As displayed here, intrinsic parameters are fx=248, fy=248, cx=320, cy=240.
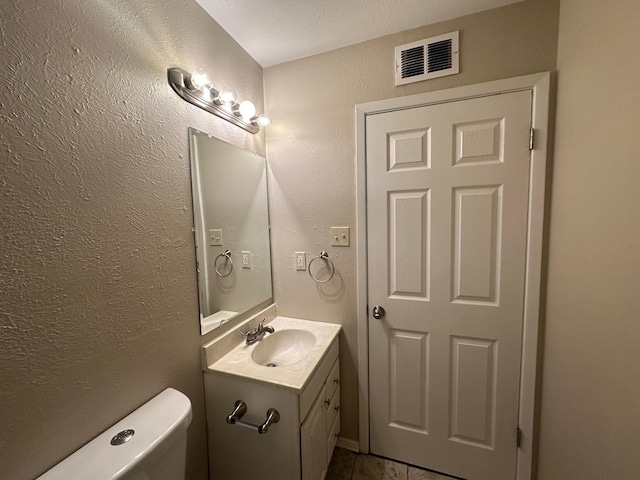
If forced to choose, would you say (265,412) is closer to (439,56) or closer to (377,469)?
(377,469)

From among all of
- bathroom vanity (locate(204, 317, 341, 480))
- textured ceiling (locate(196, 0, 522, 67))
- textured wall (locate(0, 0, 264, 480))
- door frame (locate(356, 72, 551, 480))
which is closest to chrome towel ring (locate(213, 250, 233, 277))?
textured wall (locate(0, 0, 264, 480))

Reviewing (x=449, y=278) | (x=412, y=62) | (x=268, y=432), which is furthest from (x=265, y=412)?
(x=412, y=62)

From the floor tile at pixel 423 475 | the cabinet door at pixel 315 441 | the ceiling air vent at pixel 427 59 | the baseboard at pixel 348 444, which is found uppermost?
the ceiling air vent at pixel 427 59

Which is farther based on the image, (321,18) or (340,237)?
(340,237)

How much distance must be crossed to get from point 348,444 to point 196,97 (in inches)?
80.6

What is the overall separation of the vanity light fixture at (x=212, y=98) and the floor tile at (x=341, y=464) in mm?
1970

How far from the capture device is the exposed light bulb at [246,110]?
125 cm

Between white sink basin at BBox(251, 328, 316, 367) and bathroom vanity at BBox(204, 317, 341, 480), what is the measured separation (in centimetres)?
7

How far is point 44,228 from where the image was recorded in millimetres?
622

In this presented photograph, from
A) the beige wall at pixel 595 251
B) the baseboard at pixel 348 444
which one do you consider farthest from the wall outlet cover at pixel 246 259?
the beige wall at pixel 595 251

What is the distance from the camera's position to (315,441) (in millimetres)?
1126

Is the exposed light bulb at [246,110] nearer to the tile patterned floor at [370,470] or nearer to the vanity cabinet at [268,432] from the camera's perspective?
the vanity cabinet at [268,432]

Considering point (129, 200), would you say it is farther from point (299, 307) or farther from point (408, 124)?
point (408, 124)

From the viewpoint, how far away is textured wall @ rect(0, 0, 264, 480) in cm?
58
